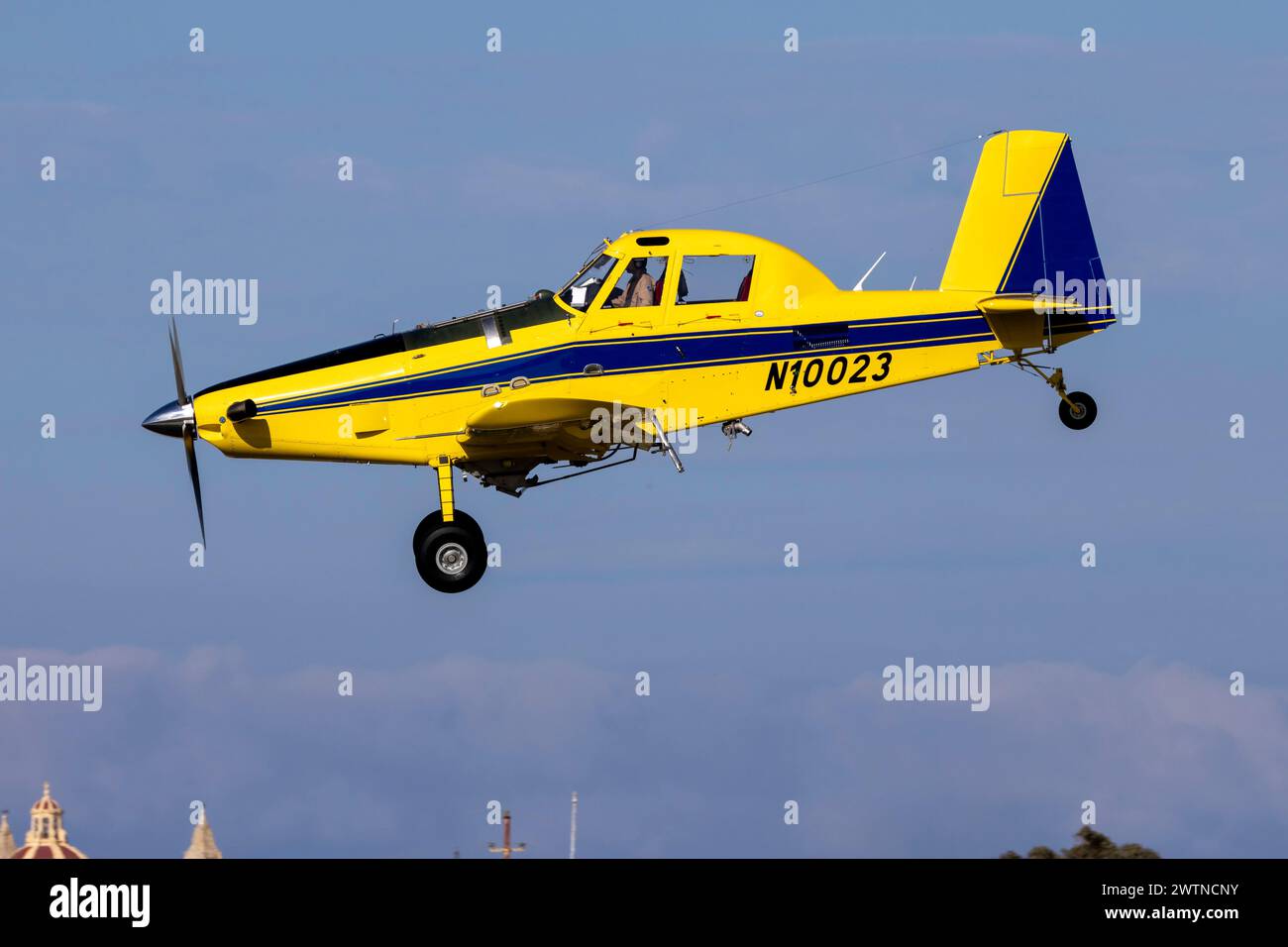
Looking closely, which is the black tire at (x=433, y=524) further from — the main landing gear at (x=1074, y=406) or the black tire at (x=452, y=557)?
the main landing gear at (x=1074, y=406)

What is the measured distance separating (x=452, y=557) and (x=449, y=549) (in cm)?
10

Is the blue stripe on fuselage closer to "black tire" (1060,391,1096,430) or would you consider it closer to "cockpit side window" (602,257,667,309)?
"cockpit side window" (602,257,667,309)

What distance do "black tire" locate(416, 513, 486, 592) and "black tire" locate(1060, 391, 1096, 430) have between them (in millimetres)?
7898

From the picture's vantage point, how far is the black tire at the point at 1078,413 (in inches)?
1121

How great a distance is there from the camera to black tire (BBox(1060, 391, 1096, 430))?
28469 mm

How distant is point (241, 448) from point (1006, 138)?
10760 mm

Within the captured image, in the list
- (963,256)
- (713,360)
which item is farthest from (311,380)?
(963,256)

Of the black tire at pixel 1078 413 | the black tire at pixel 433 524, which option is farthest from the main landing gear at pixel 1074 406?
the black tire at pixel 433 524

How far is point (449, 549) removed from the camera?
26.3m

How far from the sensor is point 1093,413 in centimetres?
2855

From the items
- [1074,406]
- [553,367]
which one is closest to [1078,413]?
[1074,406]
